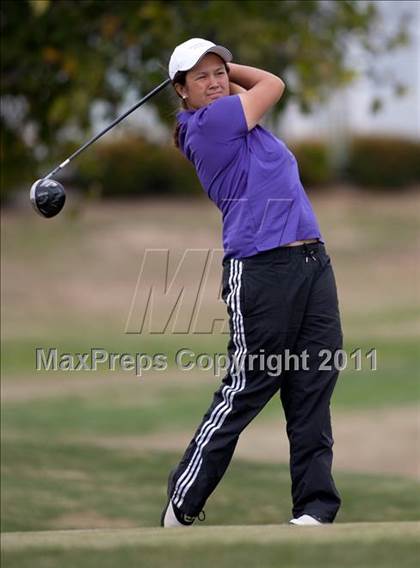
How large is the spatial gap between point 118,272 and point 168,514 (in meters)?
24.0

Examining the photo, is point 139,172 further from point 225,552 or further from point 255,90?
point 225,552

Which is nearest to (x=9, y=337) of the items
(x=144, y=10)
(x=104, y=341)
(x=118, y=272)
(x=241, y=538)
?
(x=104, y=341)

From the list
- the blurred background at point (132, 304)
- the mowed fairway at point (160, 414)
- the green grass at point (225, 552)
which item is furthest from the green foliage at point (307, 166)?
the green grass at point (225, 552)

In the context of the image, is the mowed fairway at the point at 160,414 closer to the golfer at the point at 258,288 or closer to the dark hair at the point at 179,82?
the golfer at the point at 258,288

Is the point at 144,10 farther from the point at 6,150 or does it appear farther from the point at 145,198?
the point at 145,198

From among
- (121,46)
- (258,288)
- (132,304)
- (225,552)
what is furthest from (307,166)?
(225,552)

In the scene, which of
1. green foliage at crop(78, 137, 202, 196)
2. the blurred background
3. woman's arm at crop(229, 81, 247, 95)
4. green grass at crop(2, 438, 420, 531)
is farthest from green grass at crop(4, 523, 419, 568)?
green foliage at crop(78, 137, 202, 196)

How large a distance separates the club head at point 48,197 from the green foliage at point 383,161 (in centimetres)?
3019

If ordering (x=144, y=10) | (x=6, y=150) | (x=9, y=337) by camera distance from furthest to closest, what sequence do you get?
1. (x=9, y=337)
2. (x=6, y=150)
3. (x=144, y=10)

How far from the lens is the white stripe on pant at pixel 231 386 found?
5.52 m

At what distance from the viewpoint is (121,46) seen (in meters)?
11.3

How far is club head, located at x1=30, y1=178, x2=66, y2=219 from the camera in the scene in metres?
5.79

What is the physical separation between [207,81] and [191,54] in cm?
14

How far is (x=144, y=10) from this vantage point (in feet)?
33.1
